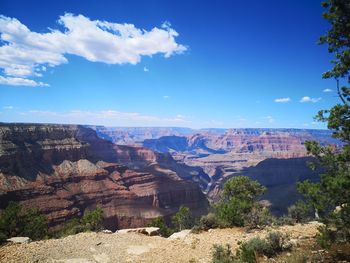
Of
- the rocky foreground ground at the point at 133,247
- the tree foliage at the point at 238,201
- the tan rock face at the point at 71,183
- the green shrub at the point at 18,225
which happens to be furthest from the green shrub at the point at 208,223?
the tan rock face at the point at 71,183

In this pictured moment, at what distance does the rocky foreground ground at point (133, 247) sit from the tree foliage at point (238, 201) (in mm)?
1726

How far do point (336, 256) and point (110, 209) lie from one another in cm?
8634

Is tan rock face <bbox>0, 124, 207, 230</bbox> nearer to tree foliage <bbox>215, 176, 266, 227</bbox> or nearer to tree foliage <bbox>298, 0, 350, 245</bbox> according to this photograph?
tree foliage <bbox>215, 176, 266, 227</bbox>

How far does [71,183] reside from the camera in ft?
327

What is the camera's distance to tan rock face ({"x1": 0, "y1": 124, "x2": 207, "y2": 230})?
84500 millimetres

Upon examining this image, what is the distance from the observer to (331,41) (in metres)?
12.2

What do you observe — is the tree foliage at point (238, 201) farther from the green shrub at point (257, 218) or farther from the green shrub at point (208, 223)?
the green shrub at point (208, 223)

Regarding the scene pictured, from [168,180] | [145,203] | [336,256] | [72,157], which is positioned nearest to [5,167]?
[72,157]

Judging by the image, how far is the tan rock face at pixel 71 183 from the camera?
8450 cm

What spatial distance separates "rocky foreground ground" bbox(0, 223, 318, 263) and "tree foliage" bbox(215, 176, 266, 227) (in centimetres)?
173

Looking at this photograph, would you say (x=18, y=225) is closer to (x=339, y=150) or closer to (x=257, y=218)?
(x=257, y=218)

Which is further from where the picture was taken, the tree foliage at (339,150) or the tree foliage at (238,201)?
the tree foliage at (238,201)

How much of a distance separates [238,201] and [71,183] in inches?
3328

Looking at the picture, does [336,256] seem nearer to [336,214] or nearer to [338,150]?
[336,214]
